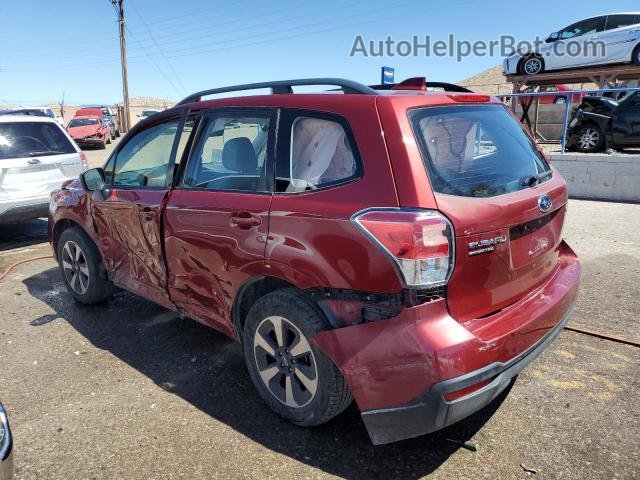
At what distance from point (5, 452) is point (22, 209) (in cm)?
556

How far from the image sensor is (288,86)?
3.00m

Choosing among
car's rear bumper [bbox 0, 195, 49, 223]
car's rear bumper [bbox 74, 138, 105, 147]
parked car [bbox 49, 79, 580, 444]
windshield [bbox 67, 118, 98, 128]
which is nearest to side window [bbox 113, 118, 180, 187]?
parked car [bbox 49, 79, 580, 444]

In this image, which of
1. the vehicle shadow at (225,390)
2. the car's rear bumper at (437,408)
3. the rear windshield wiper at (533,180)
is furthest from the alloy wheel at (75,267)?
the rear windshield wiper at (533,180)

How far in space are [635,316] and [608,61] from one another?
1441cm

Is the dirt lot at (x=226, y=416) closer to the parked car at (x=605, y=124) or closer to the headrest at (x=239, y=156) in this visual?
the headrest at (x=239, y=156)

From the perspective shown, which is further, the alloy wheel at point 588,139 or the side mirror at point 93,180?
the alloy wheel at point 588,139

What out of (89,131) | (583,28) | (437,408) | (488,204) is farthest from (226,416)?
(89,131)

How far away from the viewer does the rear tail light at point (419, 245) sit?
2.17 metres

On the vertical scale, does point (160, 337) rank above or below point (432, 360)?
below

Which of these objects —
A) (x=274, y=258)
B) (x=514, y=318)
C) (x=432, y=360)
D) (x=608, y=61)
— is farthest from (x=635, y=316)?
(x=608, y=61)

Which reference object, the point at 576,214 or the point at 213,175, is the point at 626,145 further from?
the point at 213,175

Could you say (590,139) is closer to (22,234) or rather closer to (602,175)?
(602,175)

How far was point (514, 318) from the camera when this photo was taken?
2486mm

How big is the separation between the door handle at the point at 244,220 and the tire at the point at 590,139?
10976 millimetres
